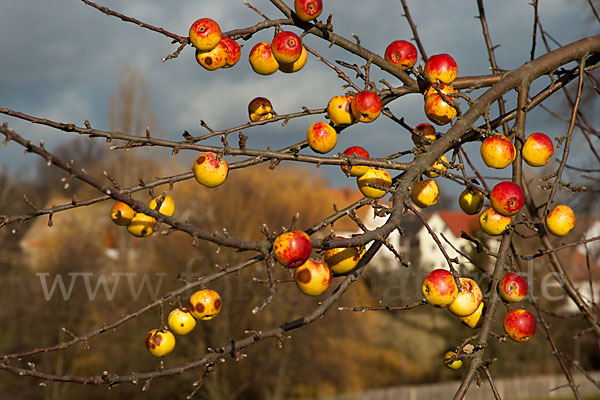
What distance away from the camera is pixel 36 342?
60.2 ft

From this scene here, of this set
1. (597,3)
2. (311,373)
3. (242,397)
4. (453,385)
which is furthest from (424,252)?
(597,3)

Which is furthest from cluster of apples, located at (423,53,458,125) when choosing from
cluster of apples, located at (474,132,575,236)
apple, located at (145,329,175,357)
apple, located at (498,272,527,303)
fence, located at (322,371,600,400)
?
fence, located at (322,371,600,400)

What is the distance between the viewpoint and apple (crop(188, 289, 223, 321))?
1885mm

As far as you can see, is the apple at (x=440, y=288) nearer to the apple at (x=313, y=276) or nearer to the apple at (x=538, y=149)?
the apple at (x=313, y=276)

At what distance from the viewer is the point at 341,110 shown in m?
1.97

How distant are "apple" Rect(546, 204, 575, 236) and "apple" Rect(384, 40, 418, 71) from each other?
2.55ft

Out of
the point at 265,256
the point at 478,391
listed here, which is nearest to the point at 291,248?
the point at 265,256

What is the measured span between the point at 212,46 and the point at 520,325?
1394 mm

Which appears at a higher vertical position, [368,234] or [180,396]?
[180,396]

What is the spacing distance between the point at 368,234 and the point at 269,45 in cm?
96

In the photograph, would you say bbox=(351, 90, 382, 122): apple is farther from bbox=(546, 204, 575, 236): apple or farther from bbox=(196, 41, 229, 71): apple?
bbox=(546, 204, 575, 236): apple

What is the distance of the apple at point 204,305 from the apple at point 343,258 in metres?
0.46

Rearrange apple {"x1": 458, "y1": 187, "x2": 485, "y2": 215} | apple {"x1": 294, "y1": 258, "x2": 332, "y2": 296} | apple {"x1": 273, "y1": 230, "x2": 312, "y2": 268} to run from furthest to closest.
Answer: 1. apple {"x1": 458, "y1": 187, "x2": 485, "y2": 215}
2. apple {"x1": 294, "y1": 258, "x2": 332, "y2": 296}
3. apple {"x1": 273, "y1": 230, "x2": 312, "y2": 268}

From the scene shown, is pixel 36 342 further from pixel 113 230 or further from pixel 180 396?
pixel 113 230
